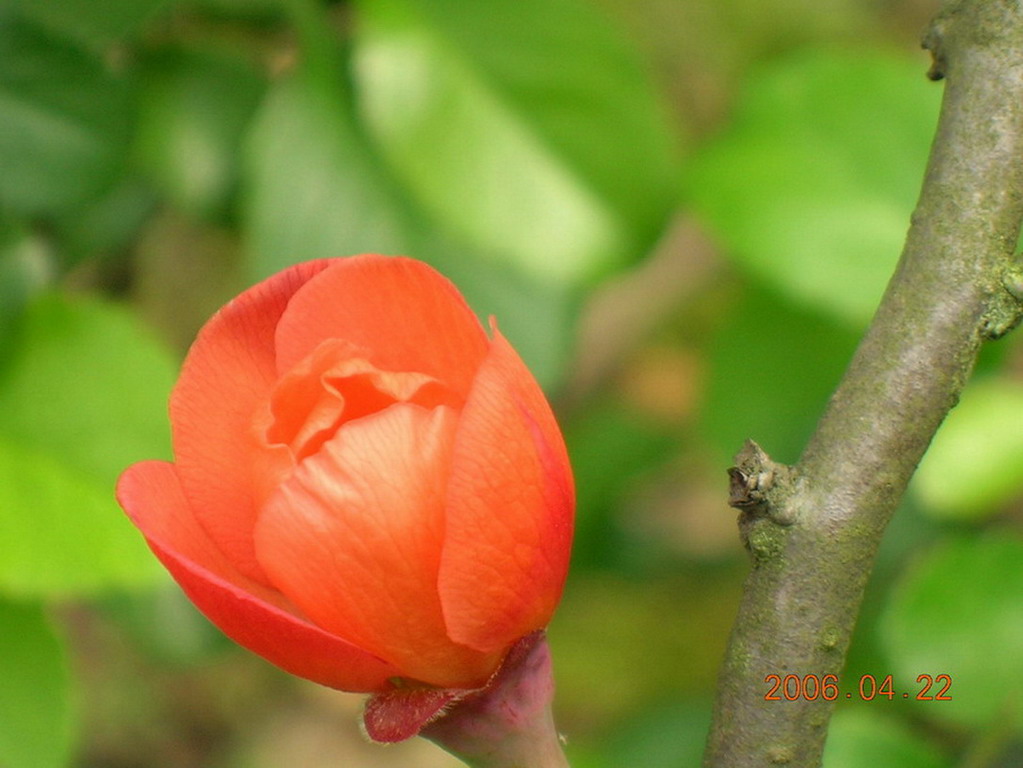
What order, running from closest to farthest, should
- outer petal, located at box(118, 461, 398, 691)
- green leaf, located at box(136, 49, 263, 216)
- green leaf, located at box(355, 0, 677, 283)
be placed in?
1. outer petal, located at box(118, 461, 398, 691)
2. green leaf, located at box(355, 0, 677, 283)
3. green leaf, located at box(136, 49, 263, 216)

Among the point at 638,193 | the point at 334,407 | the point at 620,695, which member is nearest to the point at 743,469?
the point at 334,407

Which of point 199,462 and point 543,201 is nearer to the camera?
point 199,462

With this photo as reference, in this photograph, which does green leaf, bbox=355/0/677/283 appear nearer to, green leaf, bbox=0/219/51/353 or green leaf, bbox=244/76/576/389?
green leaf, bbox=244/76/576/389

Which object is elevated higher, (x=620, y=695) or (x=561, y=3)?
(x=561, y=3)

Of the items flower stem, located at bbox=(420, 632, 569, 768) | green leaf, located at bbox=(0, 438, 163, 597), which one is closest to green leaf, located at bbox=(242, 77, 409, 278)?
green leaf, located at bbox=(0, 438, 163, 597)

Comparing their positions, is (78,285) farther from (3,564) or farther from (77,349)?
A: (3,564)

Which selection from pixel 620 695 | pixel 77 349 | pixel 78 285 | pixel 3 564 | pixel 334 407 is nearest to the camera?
pixel 334 407
